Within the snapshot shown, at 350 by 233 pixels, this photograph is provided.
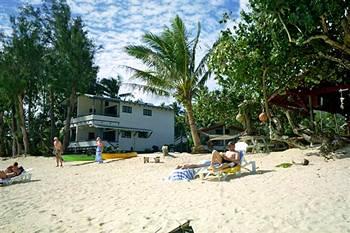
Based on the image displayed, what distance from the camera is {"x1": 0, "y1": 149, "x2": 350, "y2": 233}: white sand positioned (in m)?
5.90

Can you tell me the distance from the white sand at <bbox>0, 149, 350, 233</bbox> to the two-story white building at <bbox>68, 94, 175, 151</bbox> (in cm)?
2449

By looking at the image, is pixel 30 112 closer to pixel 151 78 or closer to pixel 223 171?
pixel 151 78

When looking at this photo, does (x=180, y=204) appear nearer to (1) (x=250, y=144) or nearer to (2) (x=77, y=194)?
(2) (x=77, y=194)

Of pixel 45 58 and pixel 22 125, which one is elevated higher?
pixel 45 58

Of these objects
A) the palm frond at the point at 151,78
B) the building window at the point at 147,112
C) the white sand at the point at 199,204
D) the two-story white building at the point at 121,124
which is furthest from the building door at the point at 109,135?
the white sand at the point at 199,204

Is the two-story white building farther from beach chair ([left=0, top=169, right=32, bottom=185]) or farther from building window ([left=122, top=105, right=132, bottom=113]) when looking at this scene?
beach chair ([left=0, top=169, right=32, bottom=185])

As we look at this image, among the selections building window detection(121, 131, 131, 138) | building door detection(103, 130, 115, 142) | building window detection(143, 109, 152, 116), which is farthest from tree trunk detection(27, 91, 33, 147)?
building window detection(143, 109, 152, 116)

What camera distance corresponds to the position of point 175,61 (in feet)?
70.7

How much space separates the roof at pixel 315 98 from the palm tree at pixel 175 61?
543cm

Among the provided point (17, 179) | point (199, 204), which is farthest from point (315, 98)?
point (17, 179)

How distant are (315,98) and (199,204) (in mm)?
13243

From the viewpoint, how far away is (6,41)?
3728 cm

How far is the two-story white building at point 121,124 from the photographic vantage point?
118 ft

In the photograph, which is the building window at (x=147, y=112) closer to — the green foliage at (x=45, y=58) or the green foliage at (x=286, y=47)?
the green foliage at (x=45, y=58)
